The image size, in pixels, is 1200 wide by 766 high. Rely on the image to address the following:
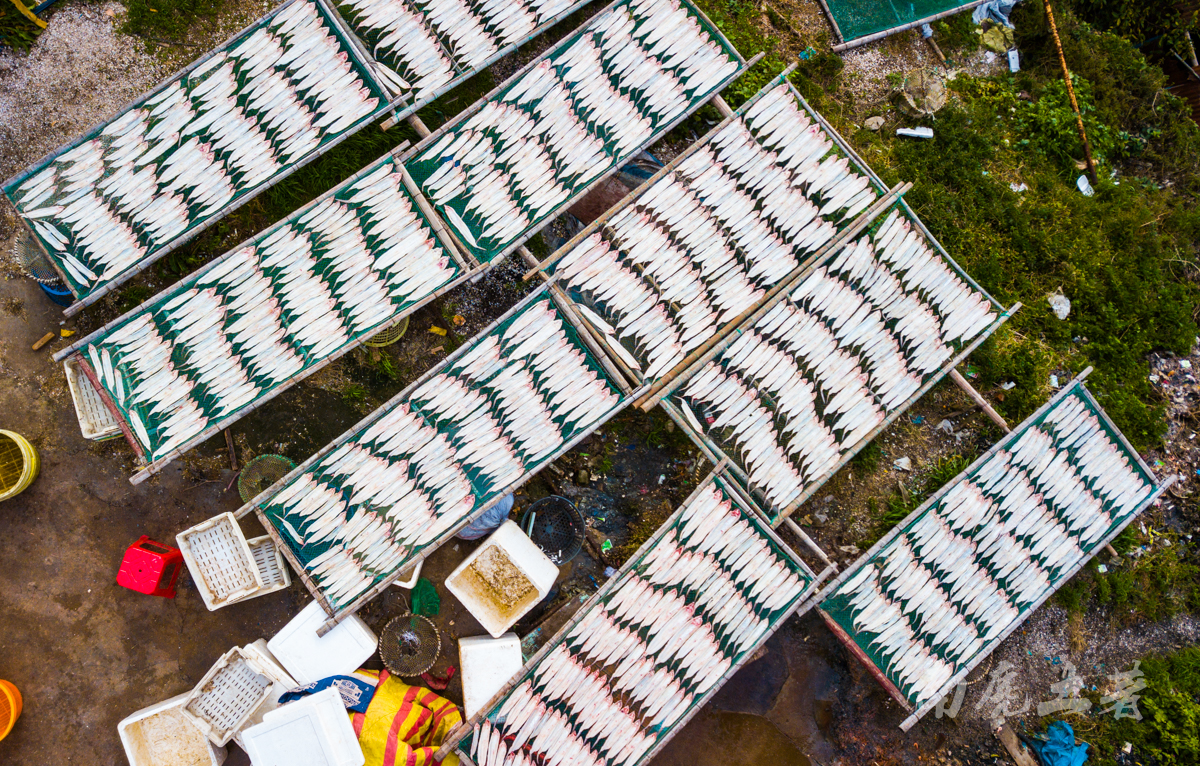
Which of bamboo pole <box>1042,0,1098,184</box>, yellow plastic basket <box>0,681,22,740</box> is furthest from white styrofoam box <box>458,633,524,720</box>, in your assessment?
bamboo pole <box>1042,0,1098,184</box>

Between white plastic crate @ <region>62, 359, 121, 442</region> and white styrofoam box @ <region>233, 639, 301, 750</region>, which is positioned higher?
white plastic crate @ <region>62, 359, 121, 442</region>

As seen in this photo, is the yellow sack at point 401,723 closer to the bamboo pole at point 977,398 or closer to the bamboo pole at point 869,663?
A: the bamboo pole at point 869,663

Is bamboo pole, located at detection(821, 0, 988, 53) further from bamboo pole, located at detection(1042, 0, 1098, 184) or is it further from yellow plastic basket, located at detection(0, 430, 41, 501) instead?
yellow plastic basket, located at detection(0, 430, 41, 501)

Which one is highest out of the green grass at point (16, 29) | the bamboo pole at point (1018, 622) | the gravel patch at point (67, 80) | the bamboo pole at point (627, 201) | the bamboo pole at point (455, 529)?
the green grass at point (16, 29)

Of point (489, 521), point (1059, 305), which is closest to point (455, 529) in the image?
point (489, 521)

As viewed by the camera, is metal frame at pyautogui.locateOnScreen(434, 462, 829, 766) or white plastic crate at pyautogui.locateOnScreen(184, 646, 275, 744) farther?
white plastic crate at pyautogui.locateOnScreen(184, 646, 275, 744)

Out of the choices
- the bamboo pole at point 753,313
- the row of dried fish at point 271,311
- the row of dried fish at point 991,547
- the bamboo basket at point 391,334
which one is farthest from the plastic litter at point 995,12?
the bamboo basket at point 391,334

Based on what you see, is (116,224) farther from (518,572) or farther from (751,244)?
(751,244)
